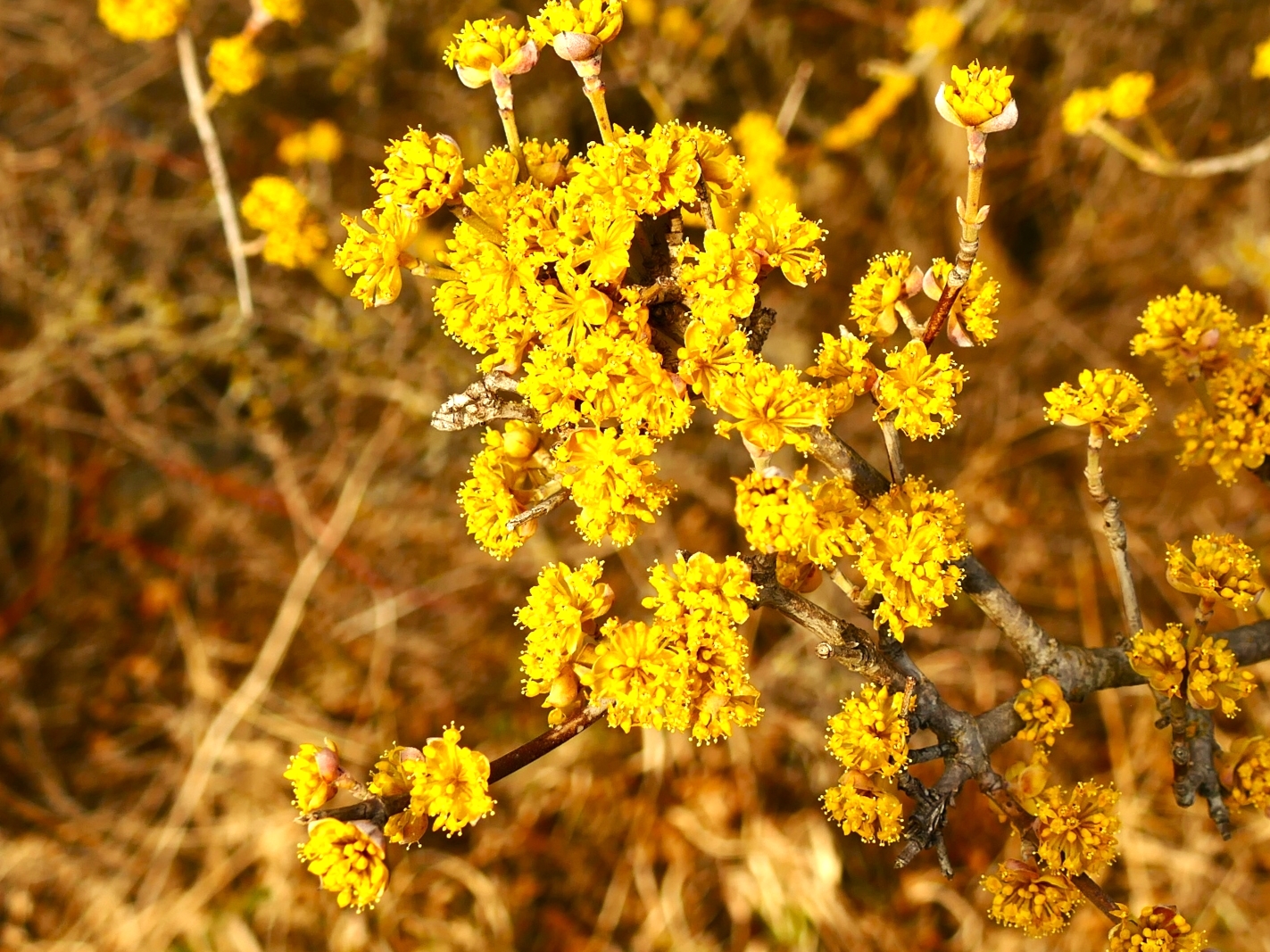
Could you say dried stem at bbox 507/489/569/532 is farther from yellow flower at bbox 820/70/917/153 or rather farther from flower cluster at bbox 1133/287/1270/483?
yellow flower at bbox 820/70/917/153

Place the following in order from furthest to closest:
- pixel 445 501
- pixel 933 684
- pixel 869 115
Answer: pixel 445 501, pixel 869 115, pixel 933 684

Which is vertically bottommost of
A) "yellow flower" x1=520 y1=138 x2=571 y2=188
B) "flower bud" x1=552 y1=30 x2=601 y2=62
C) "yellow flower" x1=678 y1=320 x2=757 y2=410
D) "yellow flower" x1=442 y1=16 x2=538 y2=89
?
"yellow flower" x1=678 y1=320 x2=757 y2=410

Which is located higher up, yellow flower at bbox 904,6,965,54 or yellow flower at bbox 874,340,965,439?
yellow flower at bbox 904,6,965,54

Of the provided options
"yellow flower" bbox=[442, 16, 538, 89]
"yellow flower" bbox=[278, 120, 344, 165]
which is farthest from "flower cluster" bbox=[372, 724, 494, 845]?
"yellow flower" bbox=[278, 120, 344, 165]

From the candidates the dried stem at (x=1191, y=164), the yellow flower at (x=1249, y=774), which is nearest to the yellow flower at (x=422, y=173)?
the yellow flower at (x=1249, y=774)

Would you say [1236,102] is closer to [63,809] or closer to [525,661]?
[525,661]

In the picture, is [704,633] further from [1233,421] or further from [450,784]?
[1233,421]

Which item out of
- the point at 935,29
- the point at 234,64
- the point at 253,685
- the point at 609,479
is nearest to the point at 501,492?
the point at 609,479
